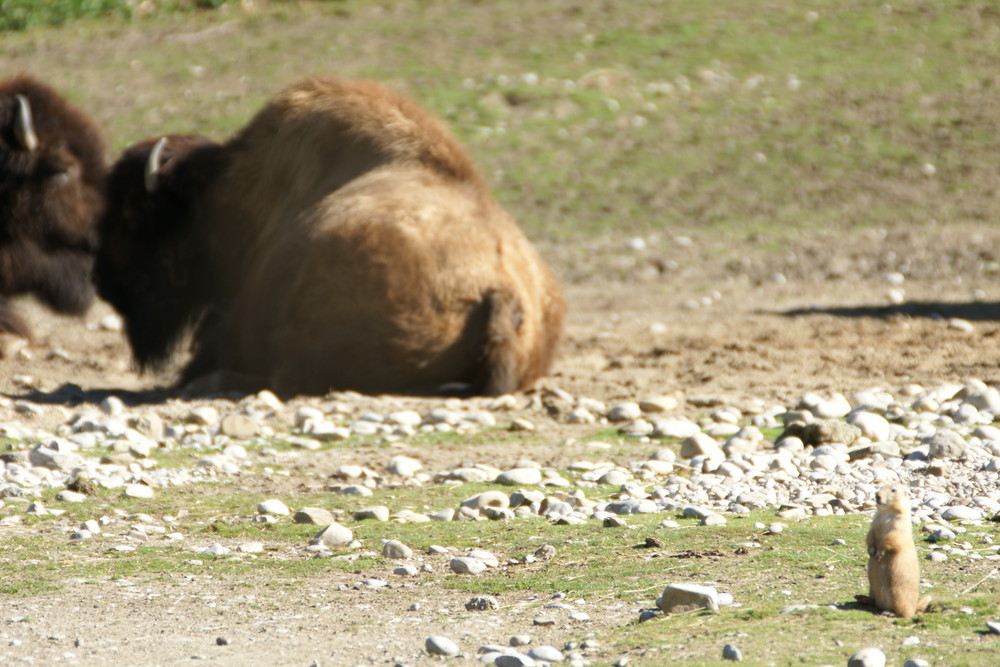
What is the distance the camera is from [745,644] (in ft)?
8.58

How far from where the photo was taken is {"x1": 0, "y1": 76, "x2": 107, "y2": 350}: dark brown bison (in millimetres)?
7566

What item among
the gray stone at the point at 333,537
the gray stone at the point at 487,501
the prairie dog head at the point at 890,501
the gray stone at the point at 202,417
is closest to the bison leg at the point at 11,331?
the gray stone at the point at 202,417

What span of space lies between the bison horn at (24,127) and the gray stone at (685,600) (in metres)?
5.78

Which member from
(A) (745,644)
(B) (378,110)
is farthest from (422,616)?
(B) (378,110)

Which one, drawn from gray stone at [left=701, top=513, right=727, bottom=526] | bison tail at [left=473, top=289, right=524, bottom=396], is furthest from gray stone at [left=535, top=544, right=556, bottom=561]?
bison tail at [left=473, top=289, right=524, bottom=396]

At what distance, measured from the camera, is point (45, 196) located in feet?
25.3

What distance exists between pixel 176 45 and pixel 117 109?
8.95 feet

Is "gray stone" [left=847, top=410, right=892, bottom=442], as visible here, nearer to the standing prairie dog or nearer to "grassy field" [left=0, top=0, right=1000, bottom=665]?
"grassy field" [left=0, top=0, right=1000, bottom=665]

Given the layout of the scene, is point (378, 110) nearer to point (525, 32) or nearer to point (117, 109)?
point (117, 109)

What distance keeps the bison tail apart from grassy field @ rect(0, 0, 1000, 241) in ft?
17.8

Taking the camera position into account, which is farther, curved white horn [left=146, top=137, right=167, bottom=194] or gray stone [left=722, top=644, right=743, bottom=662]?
curved white horn [left=146, top=137, right=167, bottom=194]

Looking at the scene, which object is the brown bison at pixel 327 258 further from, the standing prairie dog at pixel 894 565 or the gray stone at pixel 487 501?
the standing prairie dog at pixel 894 565

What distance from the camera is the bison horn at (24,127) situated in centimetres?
748

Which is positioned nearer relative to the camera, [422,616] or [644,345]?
[422,616]
